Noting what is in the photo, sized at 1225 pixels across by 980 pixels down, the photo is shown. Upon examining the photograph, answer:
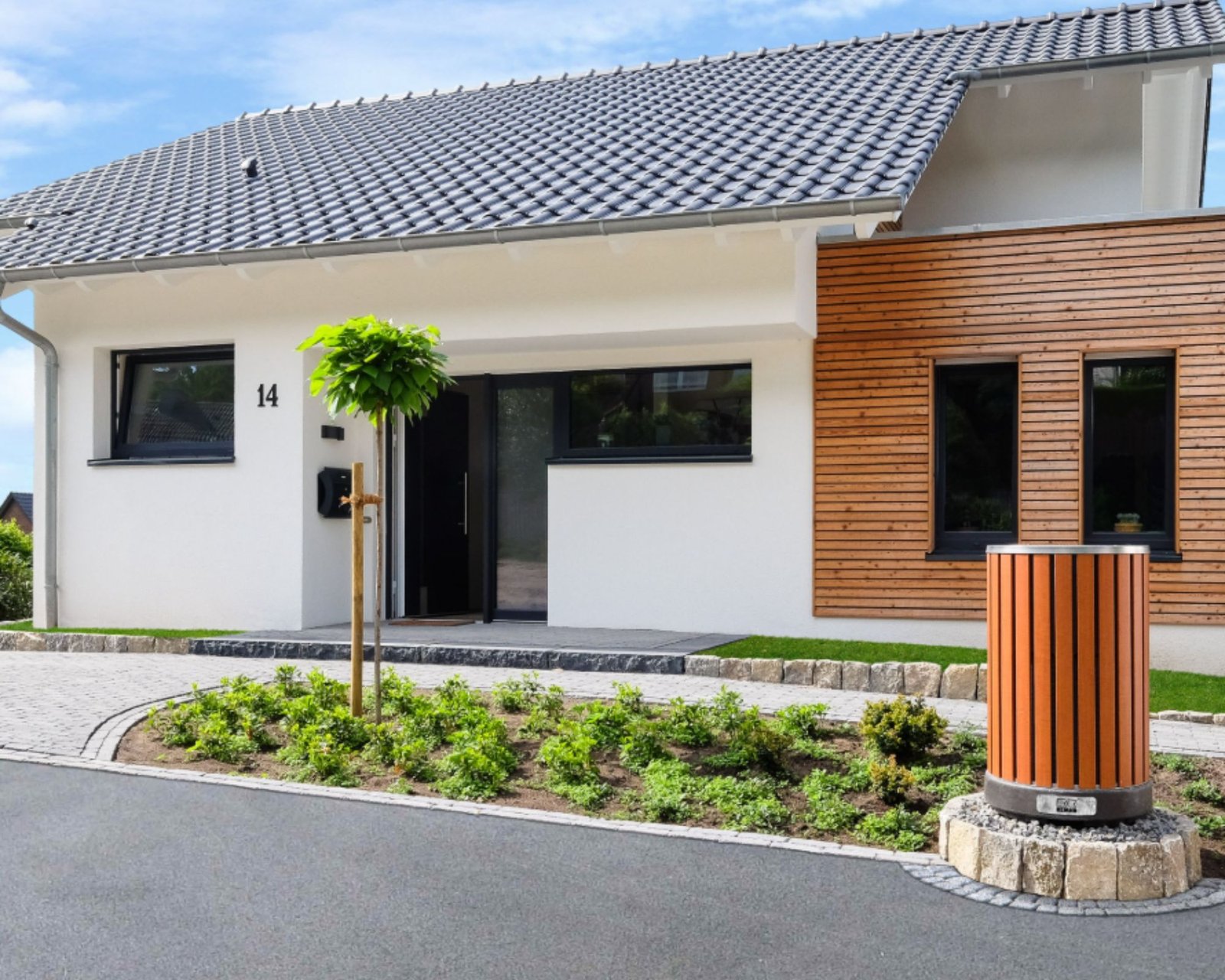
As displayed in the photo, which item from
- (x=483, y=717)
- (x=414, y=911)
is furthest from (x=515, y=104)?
(x=414, y=911)

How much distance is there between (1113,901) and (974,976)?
1.12 meters

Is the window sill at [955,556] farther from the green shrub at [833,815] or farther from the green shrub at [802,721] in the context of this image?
the green shrub at [833,815]

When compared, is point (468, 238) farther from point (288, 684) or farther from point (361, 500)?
point (288, 684)

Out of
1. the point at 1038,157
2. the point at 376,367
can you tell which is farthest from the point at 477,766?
the point at 1038,157

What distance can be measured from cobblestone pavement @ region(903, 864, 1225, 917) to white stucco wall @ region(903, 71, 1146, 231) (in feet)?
31.5

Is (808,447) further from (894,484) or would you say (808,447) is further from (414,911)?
(414,911)

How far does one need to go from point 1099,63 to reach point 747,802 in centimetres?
922

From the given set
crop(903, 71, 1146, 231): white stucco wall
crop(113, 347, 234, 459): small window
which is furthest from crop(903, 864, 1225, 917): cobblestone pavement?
crop(113, 347, 234, 459): small window

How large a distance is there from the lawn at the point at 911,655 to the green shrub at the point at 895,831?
3.79 meters

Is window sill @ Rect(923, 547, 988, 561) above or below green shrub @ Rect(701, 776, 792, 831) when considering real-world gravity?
above

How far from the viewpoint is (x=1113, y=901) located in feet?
17.2

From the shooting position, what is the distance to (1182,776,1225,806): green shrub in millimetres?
6508

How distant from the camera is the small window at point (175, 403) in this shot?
1403 centimetres

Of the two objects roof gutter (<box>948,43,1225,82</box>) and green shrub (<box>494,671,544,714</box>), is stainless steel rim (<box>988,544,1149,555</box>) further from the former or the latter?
roof gutter (<box>948,43,1225,82</box>)
